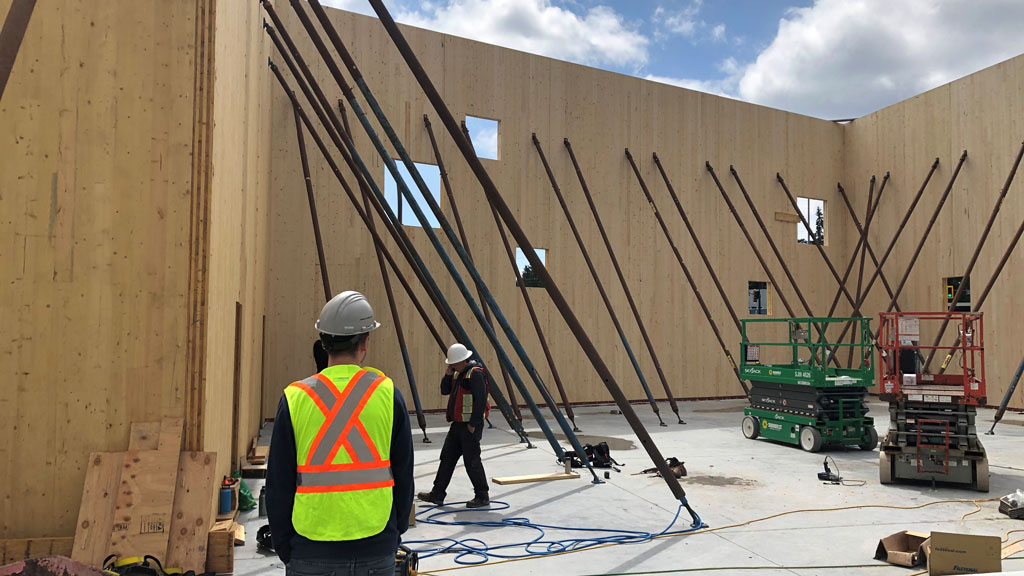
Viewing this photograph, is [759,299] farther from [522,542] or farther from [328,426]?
[328,426]

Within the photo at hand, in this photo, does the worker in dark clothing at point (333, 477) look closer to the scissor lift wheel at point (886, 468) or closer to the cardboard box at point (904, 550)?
the cardboard box at point (904, 550)

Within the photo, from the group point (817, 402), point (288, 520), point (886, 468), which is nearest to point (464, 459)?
point (288, 520)

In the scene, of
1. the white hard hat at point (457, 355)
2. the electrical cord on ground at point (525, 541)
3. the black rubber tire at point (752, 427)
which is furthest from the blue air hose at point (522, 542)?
the black rubber tire at point (752, 427)

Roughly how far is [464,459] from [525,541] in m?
1.33

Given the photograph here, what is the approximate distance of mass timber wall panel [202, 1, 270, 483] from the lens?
17.4 ft

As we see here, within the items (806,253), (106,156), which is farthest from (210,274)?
(806,253)

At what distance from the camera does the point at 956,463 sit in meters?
7.54

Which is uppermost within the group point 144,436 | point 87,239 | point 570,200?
point 570,200

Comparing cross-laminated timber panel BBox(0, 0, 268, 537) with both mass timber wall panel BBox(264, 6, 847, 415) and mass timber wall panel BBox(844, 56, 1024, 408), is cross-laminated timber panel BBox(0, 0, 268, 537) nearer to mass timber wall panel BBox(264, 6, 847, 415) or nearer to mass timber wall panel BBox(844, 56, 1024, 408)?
mass timber wall panel BBox(264, 6, 847, 415)

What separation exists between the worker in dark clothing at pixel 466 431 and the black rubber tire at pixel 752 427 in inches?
238

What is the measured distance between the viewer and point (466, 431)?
22.3ft

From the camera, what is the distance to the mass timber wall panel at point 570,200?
1335cm

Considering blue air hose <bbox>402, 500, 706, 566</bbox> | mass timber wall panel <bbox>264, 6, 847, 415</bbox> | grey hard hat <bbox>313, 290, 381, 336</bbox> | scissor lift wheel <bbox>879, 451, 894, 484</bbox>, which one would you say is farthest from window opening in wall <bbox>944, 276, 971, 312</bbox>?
grey hard hat <bbox>313, 290, 381, 336</bbox>

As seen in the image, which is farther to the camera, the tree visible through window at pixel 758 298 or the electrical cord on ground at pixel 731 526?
the tree visible through window at pixel 758 298
